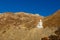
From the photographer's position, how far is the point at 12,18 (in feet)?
330

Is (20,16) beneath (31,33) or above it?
above

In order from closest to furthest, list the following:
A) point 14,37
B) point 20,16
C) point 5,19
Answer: point 14,37, point 5,19, point 20,16

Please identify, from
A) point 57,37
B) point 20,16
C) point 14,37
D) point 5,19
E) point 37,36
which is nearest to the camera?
point 57,37

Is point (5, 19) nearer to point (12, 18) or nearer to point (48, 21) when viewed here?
A: point (12, 18)

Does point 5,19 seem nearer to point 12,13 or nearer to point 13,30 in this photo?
point 12,13

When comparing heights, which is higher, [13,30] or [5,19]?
[5,19]

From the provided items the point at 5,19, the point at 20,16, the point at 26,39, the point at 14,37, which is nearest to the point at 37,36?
the point at 26,39

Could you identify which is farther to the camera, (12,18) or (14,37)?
(12,18)

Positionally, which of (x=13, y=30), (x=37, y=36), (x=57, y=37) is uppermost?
(x=13, y=30)

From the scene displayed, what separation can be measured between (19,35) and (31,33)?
3.89 metres

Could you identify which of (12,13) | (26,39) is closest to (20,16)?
(12,13)

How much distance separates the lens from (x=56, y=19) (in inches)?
2697

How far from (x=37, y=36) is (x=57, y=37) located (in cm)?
1804

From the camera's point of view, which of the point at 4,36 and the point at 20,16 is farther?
the point at 20,16
